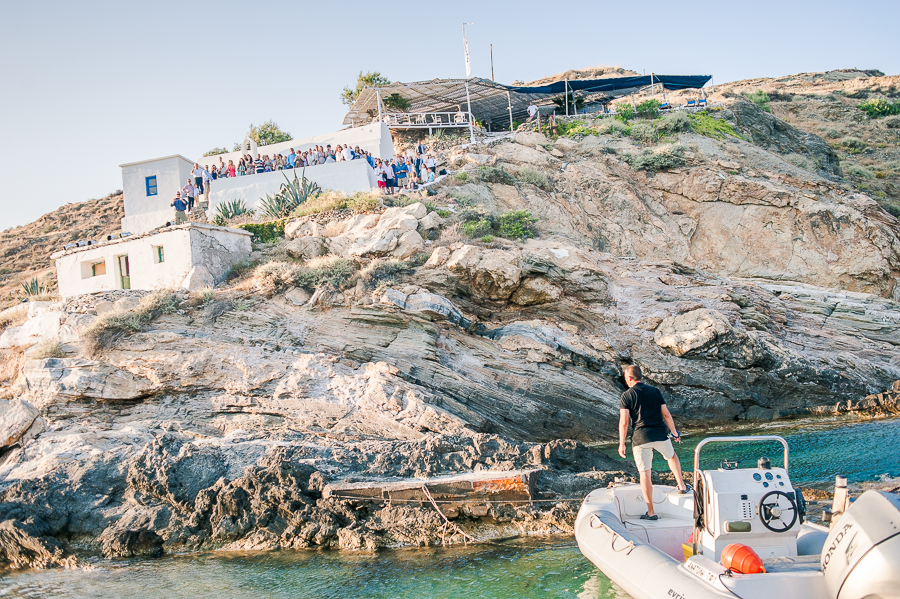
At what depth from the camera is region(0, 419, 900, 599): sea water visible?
6930mm

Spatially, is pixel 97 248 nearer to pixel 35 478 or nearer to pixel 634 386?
pixel 35 478

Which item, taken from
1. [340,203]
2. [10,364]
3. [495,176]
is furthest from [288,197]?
[10,364]

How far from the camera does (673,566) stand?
5609 mm

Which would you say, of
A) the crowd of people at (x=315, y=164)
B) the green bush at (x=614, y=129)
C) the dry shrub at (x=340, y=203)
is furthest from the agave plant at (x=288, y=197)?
the green bush at (x=614, y=129)

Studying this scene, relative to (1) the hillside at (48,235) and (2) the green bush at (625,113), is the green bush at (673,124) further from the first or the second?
(1) the hillside at (48,235)

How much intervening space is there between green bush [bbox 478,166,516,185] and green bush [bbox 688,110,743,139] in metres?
10.4

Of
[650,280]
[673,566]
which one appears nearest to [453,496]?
[673,566]

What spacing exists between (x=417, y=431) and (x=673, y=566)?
7.61 meters

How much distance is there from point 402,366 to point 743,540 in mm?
9066

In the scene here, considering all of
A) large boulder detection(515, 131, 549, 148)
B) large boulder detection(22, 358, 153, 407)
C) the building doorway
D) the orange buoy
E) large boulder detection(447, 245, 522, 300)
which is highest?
large boulder detection(515, 131, 549, 148)

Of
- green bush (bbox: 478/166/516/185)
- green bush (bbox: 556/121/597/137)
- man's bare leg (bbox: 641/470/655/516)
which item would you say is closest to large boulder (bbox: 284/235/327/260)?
green bush (bbox: 478/166/516/185)

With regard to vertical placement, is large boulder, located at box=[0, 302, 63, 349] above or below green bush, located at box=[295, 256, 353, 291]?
below

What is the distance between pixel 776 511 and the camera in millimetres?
5656

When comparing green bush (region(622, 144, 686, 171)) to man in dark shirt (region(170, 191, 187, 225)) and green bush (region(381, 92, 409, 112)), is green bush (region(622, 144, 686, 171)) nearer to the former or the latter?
green bush (region(381, 92, 409, 112))
